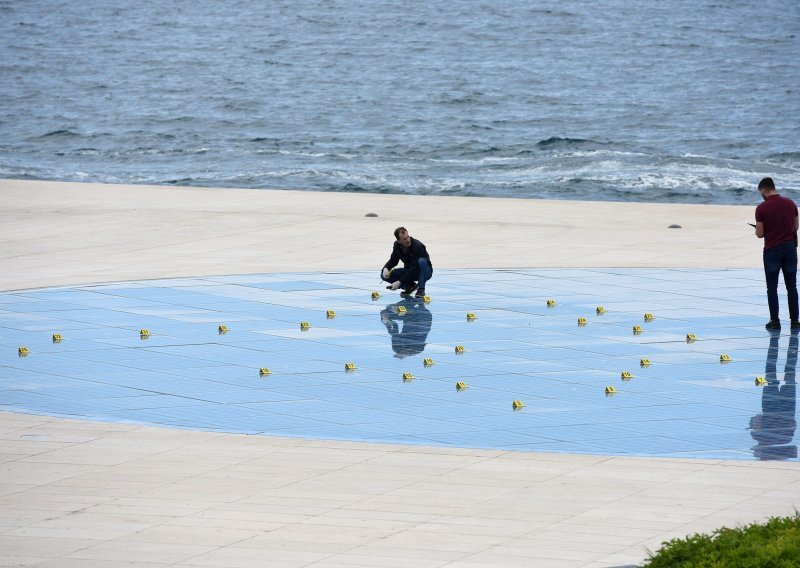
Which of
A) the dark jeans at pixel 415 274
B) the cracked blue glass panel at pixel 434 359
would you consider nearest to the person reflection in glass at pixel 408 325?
the cracked blue glass panel at pixel 434 359

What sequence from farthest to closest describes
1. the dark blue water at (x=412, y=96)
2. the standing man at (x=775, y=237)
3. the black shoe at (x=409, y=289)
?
the dark blue water at (x=412, y=96), the black shoe at (x=409, y=289), the standing man at (x=775, y=237)

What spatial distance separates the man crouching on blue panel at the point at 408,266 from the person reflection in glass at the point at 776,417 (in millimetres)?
4508

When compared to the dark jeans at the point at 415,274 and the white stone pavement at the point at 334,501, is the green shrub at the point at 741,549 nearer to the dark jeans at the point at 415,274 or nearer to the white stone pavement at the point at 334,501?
the white stone pavement at the point at 334,501

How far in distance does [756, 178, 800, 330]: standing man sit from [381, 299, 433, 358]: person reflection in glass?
366cm

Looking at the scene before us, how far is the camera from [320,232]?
2266 centimetres

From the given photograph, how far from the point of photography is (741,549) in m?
6.82

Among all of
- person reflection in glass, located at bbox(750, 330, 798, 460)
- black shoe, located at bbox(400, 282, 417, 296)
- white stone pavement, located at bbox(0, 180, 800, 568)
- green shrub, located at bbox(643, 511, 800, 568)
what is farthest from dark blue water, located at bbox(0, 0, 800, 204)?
green shrub, located at bbox(643, 511, 800, 568)

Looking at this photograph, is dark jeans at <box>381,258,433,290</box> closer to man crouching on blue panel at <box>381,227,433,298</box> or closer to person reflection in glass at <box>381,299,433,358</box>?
man crouching on blue panel at <box>381,227,433,298</box>

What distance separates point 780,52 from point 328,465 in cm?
7541

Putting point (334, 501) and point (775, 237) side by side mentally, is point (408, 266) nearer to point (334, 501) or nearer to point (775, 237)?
point (775, 237)

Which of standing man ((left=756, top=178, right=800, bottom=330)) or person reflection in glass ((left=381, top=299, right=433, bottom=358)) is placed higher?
standing man ((left=756, top=178, right=800, bottom=330))

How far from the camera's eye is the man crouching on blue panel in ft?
57.4

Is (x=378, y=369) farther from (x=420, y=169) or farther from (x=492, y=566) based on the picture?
(x=420, y=169)

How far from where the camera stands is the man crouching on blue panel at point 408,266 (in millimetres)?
17484
